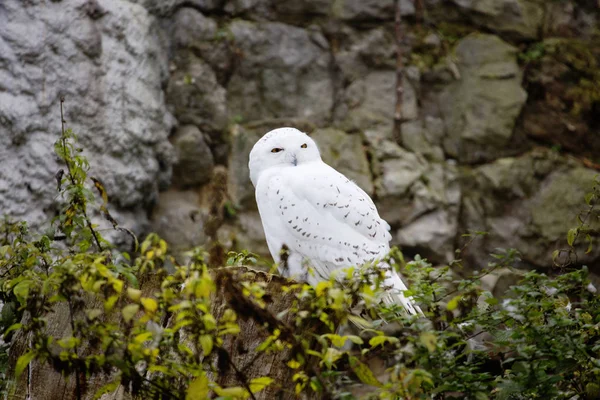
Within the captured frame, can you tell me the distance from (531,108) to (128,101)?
3.21 meters

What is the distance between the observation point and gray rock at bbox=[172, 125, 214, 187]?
489 cm

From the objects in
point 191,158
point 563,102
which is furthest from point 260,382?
point 563,102

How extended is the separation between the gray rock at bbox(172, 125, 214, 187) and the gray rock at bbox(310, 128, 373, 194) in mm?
858

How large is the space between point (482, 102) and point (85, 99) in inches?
120

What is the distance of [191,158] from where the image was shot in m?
4.91

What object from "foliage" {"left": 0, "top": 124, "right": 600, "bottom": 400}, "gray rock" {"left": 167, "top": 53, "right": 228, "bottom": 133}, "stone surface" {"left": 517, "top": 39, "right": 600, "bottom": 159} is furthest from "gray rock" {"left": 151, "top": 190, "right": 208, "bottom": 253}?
"foliage" {"left": 0, "top": 124, "right": 600, "bottom": 400}

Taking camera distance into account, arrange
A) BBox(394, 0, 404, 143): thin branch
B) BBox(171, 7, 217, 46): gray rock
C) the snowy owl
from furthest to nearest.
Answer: BBox(394, 0, 404, 143): thin branch < BBox(171, 7, 217, 46): gray rock < the snowy owl

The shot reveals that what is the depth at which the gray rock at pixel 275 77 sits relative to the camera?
5.09 m

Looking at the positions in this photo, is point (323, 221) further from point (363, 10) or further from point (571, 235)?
point (363, 10)

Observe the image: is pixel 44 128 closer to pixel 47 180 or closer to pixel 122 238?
pixel 47 180

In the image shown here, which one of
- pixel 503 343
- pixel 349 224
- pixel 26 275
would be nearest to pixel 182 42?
pixel 349 224

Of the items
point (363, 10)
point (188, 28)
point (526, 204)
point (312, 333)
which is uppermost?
point (312, 333)

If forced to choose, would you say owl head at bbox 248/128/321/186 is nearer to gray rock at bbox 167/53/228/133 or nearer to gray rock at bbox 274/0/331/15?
gray rock at bbox 167/53/228/133

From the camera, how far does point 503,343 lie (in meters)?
1.66
